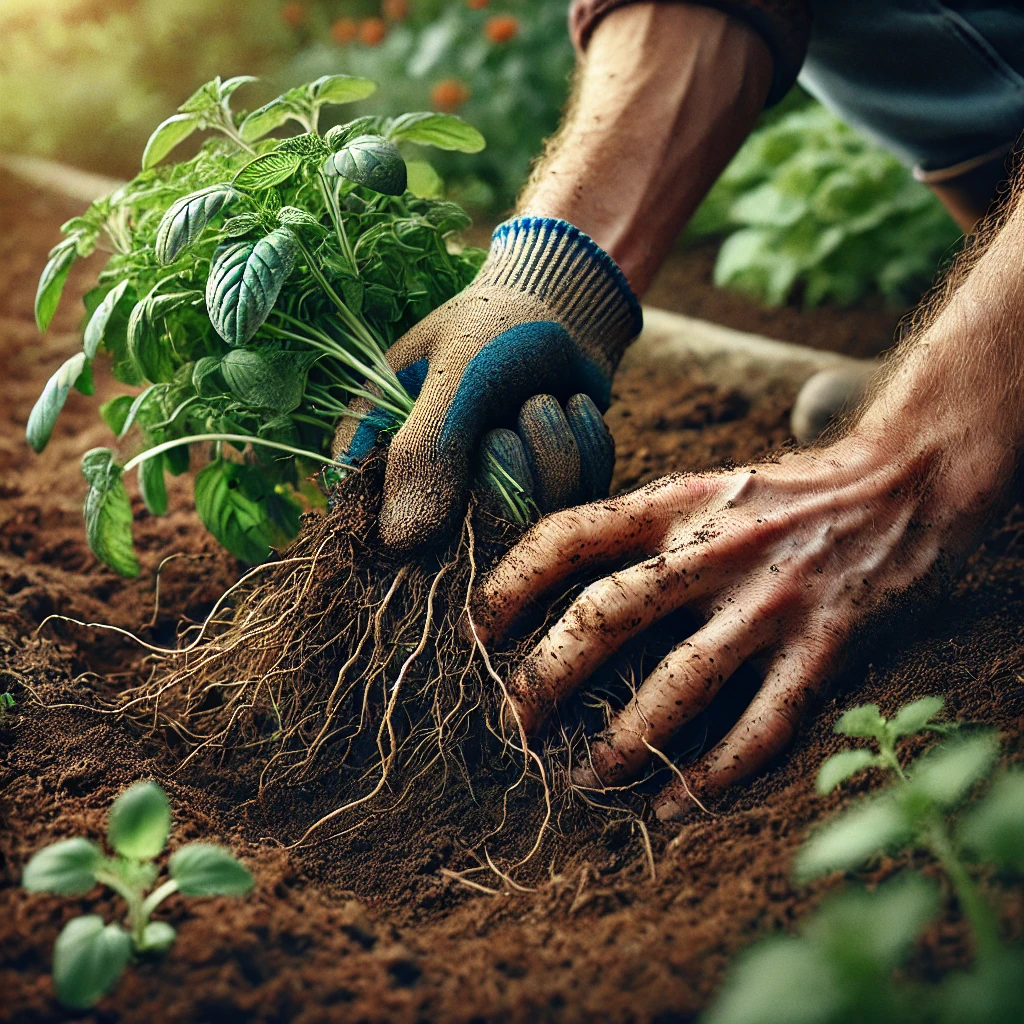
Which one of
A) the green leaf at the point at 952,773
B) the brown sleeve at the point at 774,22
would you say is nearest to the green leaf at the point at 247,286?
the green leaf at the point at 952,773

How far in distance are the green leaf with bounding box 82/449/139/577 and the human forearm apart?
84 cm

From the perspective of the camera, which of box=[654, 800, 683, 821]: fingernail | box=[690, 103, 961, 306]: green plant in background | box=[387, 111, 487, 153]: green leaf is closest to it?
box=[654, 800, 683, 821]: fingernail

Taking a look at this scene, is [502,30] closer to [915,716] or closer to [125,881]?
[915,716]

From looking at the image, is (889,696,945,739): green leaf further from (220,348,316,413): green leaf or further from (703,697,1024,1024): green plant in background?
(220,348,316,413): green leaf

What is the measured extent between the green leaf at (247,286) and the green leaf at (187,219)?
49 mm

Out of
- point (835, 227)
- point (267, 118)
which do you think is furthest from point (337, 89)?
point (835, 227)

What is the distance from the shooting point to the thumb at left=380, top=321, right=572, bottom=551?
127 cm

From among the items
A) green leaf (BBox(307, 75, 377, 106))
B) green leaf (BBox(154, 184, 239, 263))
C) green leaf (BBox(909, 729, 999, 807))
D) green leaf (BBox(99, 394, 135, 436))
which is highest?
green leaf (BBox(307, 75, 377, 106))

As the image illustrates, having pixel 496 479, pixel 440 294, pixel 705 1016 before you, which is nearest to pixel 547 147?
pixel 440 294

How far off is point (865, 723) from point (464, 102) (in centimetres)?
346

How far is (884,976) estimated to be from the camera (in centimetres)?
68

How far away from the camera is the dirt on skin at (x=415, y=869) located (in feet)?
2.72

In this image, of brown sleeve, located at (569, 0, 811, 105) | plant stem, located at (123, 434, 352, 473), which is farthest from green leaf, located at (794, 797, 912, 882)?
brown sleeve, located at (569, 0, 811, 105)

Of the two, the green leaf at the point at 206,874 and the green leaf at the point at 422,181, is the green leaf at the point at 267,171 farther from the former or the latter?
the green leaf at the point at 206,874
